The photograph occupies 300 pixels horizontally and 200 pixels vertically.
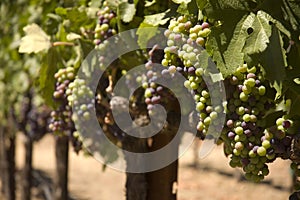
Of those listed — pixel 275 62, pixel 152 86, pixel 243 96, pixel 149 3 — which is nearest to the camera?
pixel 275 62

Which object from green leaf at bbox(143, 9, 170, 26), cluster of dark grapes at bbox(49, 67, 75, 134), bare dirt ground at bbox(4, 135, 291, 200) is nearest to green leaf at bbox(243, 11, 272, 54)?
green leaf at bbox(143, 9, 170, 26)

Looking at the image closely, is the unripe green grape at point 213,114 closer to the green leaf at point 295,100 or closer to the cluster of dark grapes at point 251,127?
the cluster of dark grapes at point 251,127

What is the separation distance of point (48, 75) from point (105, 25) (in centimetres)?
43

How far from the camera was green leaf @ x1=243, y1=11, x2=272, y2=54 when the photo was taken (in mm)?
1378

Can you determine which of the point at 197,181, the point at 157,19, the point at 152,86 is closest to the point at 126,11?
the point at 157,19

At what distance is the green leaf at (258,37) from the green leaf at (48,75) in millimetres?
1097

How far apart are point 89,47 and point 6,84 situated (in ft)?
11.4

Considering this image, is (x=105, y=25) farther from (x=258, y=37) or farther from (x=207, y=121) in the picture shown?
(x=258, y=37)

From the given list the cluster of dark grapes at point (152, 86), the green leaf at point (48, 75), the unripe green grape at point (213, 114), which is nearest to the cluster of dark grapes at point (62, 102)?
the green leaf at point (48, 75)

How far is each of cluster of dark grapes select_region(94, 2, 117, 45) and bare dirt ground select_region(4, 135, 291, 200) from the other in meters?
6.89

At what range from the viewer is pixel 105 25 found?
2014 mm

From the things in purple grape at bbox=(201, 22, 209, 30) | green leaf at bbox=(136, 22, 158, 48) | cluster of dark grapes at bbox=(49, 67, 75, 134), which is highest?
purple grape at bbox=(201, 22, 209, 30)

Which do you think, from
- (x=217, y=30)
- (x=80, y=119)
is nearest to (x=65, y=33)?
(x=80, y=119)

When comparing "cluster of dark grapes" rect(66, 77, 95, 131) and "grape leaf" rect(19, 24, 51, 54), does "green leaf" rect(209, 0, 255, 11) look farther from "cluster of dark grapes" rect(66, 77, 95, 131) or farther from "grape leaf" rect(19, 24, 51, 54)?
"grape leaf" rect(19, 24, 51, 54)
